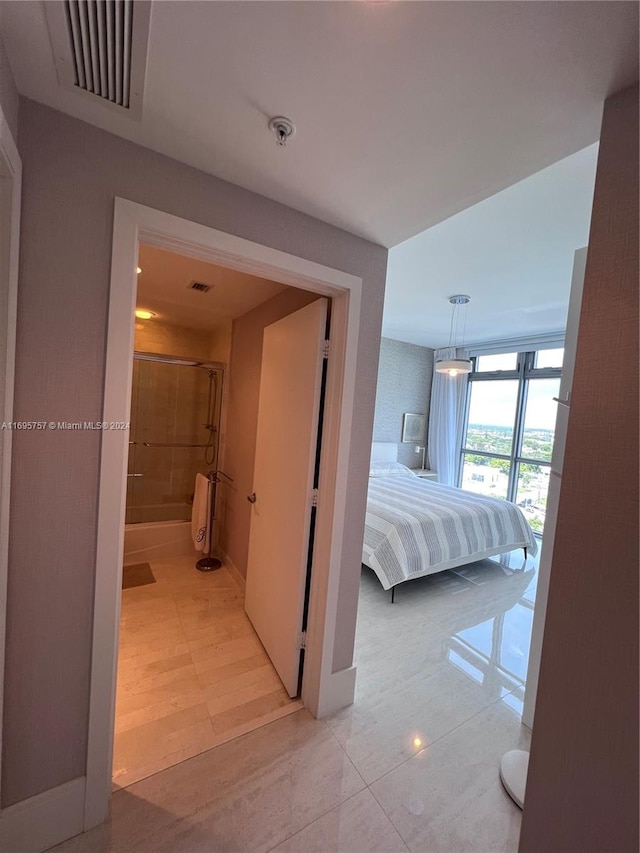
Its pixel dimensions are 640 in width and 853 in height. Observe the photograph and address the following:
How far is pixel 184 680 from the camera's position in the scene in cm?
189

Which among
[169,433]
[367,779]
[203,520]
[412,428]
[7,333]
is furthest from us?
[412,428]

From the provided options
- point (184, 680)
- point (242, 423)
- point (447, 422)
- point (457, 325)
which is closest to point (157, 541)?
point (242, 423)

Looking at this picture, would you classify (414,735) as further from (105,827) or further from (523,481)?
(523,481)

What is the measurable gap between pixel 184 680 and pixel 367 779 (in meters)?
1.04

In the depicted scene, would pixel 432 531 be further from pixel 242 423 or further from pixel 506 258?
pixel 506 258

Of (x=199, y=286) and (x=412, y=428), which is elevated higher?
(x=199, y=286)

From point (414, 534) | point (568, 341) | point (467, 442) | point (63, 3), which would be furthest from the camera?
point (467, 442)

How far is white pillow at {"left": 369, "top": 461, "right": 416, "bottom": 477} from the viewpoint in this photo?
501cm

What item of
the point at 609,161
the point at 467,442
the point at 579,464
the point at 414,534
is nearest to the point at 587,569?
the point at 579,464

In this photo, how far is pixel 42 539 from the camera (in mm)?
1109

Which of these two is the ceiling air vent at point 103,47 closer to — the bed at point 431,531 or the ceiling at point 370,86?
the ceiling at point 370,86

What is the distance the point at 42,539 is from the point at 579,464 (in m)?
1.60

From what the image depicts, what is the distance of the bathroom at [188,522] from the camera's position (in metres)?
1.69

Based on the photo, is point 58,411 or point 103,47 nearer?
point 103,47
